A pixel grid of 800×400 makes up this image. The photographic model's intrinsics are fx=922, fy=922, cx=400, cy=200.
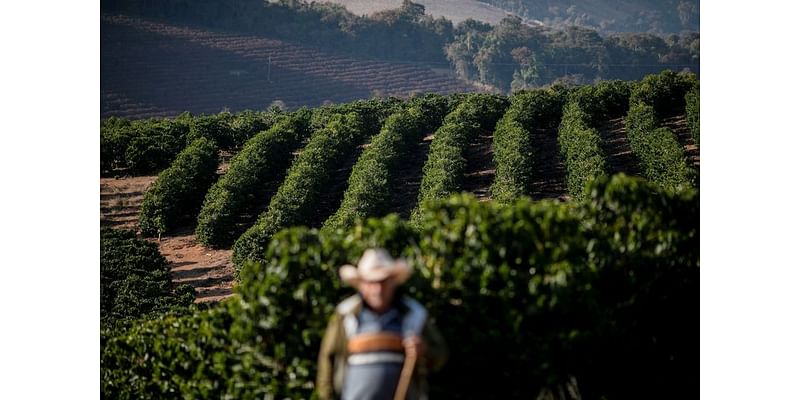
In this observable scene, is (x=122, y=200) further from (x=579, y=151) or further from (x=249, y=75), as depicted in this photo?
(x=249, y=75)

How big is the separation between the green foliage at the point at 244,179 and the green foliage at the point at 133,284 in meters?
2.09

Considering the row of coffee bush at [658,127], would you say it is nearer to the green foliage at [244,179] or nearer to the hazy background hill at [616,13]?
the hazy background hill at [616,13]

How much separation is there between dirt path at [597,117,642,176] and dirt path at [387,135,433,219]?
16.2ft

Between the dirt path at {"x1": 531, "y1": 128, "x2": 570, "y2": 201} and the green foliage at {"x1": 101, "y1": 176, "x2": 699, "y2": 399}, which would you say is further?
the dirt path at {"x1": 531, "y1": 128, "x2": 570, "y2": 201}

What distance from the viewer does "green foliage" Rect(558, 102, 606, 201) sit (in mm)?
21359

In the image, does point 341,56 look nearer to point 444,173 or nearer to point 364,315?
point 444,173

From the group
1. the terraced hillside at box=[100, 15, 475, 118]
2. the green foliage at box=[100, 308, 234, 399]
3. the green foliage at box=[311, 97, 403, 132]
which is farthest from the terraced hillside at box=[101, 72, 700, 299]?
the terraced hillside at box=[100, 15, 475, 118]

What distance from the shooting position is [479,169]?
25.4m

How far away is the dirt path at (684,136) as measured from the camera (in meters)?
19.8

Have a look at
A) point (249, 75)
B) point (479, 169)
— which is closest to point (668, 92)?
point (479, 169)

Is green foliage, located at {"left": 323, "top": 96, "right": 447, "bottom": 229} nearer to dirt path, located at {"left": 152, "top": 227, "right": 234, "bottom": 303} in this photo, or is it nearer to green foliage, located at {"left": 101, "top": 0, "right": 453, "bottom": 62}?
dirt path, located at {"left": 152, "top": 227, "right": 234, "bottom": 303}
